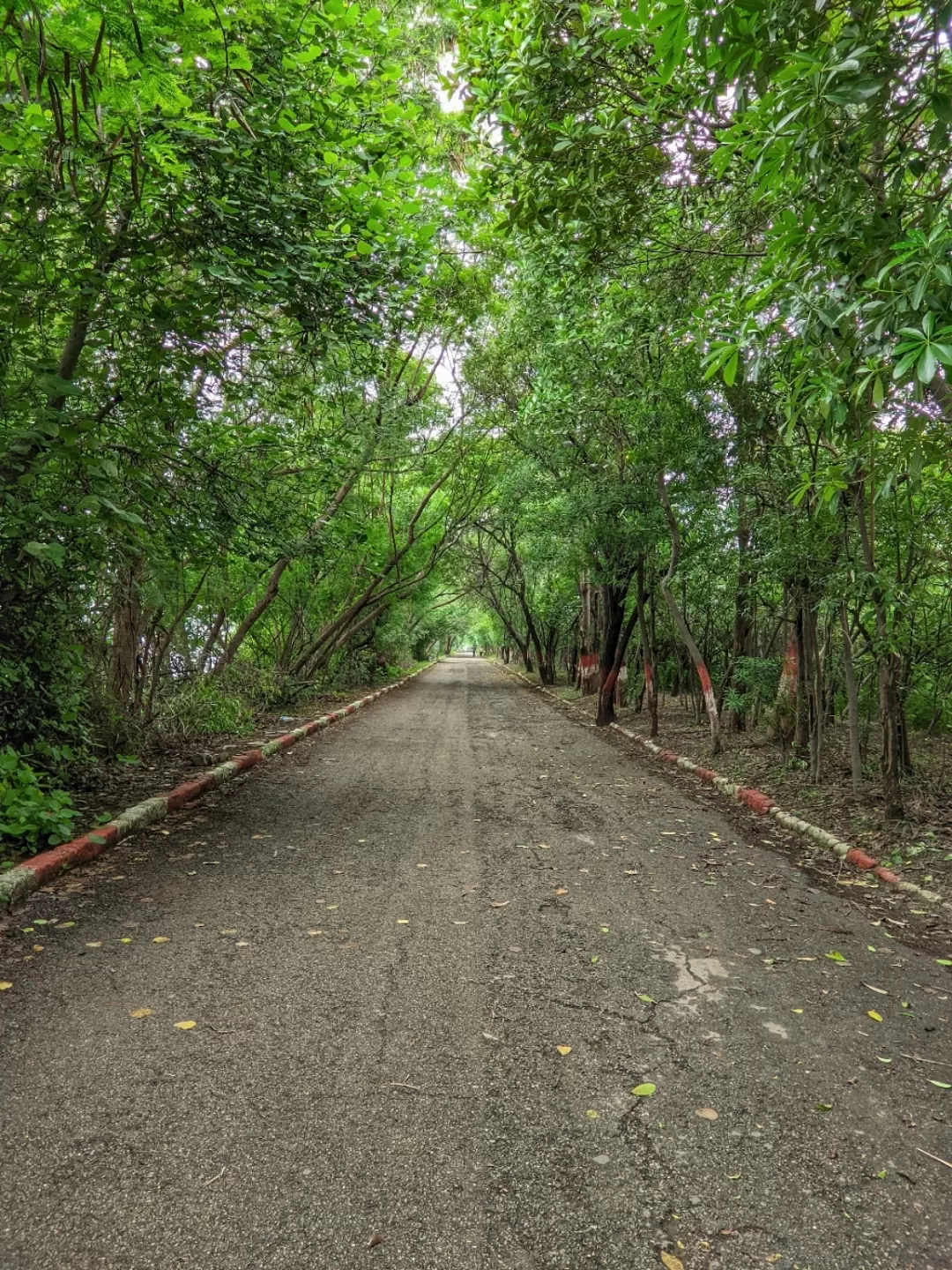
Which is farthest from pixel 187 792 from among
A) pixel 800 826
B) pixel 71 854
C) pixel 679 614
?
pixel 679 614

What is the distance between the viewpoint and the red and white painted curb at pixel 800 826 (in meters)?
4.99

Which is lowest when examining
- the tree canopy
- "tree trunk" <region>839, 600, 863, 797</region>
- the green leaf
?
"tree trunk" <region>839, 600, 863, 797</region>

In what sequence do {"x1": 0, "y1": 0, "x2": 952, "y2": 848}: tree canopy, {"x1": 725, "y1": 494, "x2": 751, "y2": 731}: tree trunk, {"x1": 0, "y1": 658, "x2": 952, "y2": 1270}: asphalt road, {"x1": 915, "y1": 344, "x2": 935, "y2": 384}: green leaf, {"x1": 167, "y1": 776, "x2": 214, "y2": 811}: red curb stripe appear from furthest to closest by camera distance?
{"x1": 725, "y1": 494, "x2": 751, "y2": 731}: tree trunk, {"x1": 167, "y1": 776, "x2": 214, "y2": 811}: red curb stripe, {"x1": 0, "y1": 0, "x2": 952, "y2": 848}: tree canopy, {"x1": 915, "y1": 344, "x2": 935, "y2": 384}: green leaf, {"x1": 0, "y1": 658, "x2": 952, "y2": 1270}: asphalt road

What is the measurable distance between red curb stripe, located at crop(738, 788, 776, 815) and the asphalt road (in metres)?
2.19

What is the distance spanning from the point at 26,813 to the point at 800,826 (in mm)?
6465

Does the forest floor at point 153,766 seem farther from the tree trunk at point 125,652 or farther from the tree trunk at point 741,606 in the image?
the tree trunk at point 741,606

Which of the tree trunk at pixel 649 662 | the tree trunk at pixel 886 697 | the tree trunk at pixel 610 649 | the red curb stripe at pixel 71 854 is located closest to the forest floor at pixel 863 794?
the tree trunk at pixel 886 697

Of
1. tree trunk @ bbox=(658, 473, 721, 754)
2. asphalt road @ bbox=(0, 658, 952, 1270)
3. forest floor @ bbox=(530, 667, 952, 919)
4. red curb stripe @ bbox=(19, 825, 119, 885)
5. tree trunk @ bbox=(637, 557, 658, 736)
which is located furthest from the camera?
tree trunk @ bbox=(637, 557, 658, 736)

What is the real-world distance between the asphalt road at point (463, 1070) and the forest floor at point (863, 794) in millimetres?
1100

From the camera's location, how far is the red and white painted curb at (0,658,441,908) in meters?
4.13

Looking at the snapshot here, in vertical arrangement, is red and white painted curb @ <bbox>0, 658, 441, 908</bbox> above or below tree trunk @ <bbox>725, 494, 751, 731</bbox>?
below

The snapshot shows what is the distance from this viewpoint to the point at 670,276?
6223 millimetres

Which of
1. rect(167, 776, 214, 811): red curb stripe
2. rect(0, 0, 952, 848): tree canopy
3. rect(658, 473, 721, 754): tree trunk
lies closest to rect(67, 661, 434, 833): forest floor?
rect(167, 776, 214, 811): red curb stripe

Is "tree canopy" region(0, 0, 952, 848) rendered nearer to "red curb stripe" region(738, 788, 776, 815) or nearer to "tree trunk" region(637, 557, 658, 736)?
"red curb stripe" region(738, 788, 776, 815)
